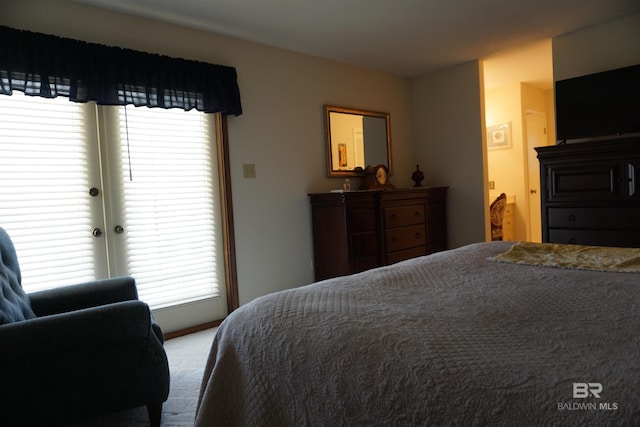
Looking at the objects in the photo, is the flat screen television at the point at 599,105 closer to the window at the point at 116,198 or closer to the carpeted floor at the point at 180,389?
the window at the point at 116,198

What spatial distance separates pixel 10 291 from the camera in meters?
1.74

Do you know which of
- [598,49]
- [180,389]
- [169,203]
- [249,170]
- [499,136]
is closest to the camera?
[180,389]

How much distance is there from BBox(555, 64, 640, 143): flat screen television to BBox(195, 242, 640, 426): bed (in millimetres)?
2586

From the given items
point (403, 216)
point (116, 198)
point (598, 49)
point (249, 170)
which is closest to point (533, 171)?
point (598, 49)

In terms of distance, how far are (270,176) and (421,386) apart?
2937 mm

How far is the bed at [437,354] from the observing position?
67 centimetres

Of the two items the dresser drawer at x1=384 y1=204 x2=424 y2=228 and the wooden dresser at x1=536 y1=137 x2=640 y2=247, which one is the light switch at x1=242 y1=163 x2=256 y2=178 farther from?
the wooden dresser at x1=536 y1=137 x2=640 y2=247

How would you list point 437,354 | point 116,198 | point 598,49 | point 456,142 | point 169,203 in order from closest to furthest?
point 437,354
point 116,198
point 169,203
point 598,49
point 456,142

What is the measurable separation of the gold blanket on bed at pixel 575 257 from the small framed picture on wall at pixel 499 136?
4.20 metres

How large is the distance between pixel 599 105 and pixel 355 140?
2146 millimetres

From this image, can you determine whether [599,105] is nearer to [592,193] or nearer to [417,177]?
[592,193]

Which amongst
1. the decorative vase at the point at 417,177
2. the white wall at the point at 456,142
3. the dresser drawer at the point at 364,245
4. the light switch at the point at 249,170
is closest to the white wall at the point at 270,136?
the light switch at the point at 249,170

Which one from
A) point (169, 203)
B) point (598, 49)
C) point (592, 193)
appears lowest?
point (592, 193)

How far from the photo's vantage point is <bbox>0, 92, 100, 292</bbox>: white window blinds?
2428mm
